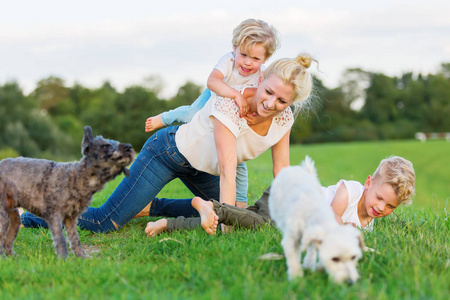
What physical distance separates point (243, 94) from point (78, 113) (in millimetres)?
72493

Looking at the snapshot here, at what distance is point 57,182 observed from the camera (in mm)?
4414

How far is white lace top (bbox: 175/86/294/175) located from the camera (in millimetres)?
5738

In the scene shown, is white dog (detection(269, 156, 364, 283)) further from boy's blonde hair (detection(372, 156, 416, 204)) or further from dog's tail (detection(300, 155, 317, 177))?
boy's blonde hair (detection(372, 156, 416, 204))

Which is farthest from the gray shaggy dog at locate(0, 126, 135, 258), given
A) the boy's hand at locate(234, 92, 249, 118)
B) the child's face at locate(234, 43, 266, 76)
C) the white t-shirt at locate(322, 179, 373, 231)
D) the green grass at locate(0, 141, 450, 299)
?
the white t-shirt at locate(322, 179, 373, 231)

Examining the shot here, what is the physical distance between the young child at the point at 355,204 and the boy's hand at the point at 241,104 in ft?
3.87

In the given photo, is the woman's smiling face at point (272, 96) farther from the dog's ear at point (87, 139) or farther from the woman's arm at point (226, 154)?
the dog's ear at point (87, 139)

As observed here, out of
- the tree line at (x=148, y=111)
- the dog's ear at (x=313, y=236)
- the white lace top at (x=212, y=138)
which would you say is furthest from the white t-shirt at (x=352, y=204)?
the tree line at (x=148, y=111)

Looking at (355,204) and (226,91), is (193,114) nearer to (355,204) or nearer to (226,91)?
(226,91)

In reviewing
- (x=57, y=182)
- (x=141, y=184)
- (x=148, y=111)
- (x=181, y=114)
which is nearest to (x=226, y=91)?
(x=181, y=114)

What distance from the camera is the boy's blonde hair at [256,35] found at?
6434mm

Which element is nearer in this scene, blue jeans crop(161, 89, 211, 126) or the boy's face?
the boy's face

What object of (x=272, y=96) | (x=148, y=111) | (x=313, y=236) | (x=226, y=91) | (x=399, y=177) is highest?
(x=148, y=111)

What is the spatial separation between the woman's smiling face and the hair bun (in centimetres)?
44

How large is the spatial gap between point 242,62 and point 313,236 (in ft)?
12.8
